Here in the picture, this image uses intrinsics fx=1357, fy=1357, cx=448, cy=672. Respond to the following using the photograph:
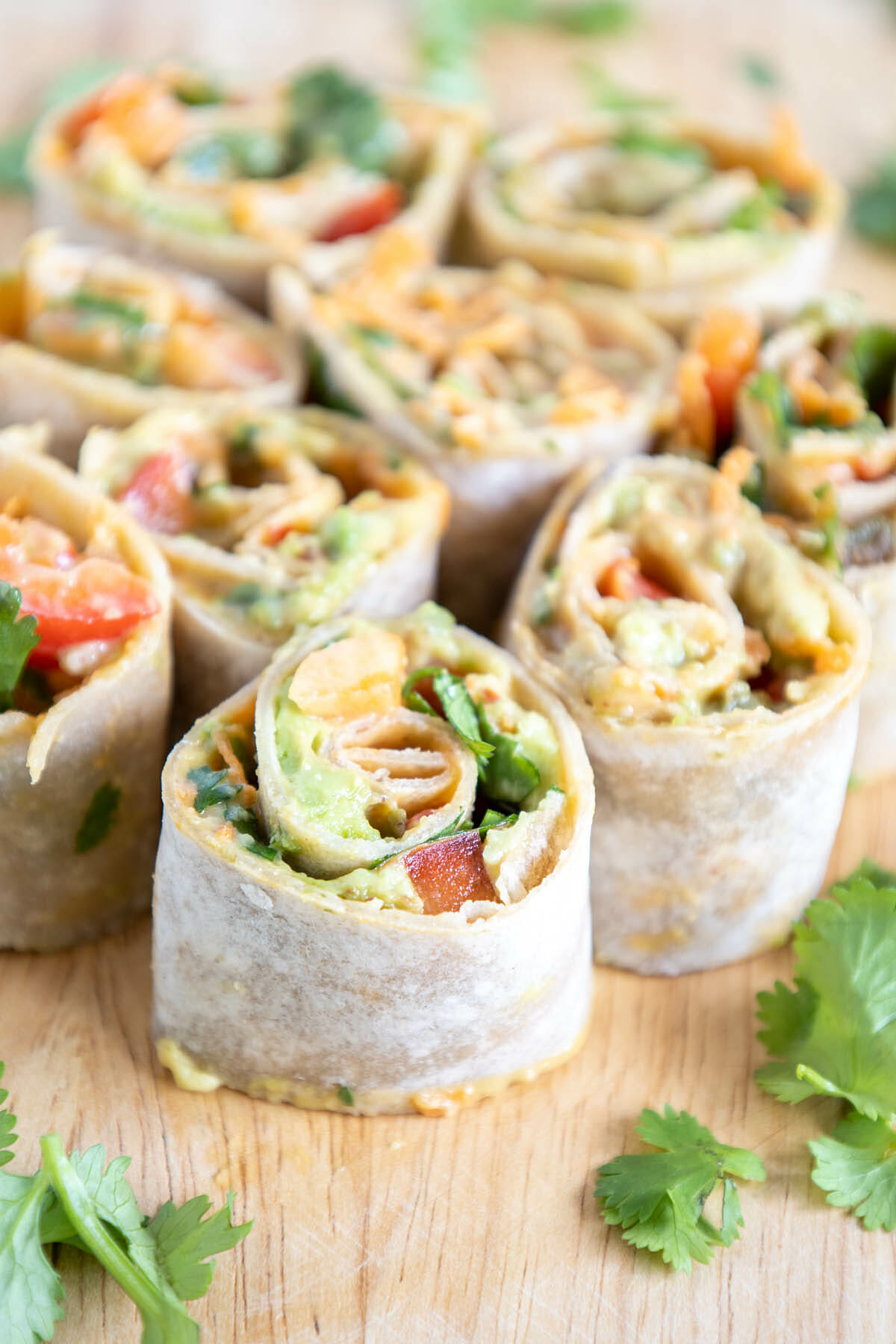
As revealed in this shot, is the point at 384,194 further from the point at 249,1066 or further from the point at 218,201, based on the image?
the point at 249,1066

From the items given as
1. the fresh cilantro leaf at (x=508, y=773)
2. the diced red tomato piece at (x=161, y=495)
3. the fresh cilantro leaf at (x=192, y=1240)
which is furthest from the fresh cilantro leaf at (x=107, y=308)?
the fresh cilantro leaf at (x=192, y=1240)

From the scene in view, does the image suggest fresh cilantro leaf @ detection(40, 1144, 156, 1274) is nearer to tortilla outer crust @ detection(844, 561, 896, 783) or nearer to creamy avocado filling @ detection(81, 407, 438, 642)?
creamy avocado filling @ detection(81, 407, 438, 642)

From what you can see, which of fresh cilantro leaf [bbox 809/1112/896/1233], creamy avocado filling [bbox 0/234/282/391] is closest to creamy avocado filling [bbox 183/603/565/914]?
fresh cilantro leaf [bbox 809/1112/896/1233]

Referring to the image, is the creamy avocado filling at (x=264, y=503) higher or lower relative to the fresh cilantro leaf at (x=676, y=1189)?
higher

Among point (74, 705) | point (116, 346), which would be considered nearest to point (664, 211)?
point (116, 346)

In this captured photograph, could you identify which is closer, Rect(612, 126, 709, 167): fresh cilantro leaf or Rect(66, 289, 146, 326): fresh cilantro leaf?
Rect(66, 289, 146, 326): fresh cilantro leaf

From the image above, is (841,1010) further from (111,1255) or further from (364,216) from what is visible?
(364,216)

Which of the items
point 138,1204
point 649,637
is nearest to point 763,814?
point 649,637

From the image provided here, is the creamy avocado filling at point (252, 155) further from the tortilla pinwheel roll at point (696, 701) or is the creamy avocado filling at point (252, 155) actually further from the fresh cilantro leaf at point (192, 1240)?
the fresh cilantro leaf at point (192, 1240)
